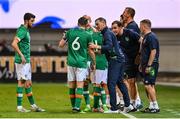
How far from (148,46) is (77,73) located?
1.70 meters

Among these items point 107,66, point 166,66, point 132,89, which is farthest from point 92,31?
point 166,66

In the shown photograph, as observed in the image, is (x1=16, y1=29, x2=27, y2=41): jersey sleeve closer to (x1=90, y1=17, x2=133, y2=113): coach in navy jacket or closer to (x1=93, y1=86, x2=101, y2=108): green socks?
(x1=90, y1=17, x2=133, y2=113): coach in navy jacket

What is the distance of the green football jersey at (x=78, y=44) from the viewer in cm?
1366

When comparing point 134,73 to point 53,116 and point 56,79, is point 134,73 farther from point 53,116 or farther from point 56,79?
point 56,79

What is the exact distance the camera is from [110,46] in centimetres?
1355

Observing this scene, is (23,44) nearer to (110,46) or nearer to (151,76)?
(110,46)

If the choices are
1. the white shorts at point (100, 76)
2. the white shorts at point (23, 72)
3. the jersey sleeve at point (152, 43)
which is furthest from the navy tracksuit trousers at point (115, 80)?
the white shorts at point (23, 72)

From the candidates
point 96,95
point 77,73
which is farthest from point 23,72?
point 96,95

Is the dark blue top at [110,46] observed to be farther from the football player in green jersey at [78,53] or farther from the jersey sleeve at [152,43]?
Answer: the jersey sleeve at [152,43]

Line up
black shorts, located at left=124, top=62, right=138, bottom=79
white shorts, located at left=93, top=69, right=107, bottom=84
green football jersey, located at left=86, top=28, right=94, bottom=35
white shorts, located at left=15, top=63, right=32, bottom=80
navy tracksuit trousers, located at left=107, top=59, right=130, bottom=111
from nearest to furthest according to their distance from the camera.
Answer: navy tracksuit trousers, located at left=107, top=59, right=130, bottom=111 < green football jersey, located at left=86, top=28, right=94, bottom=35 < white shorts, located at left=15, top=63, right=32, bottom=80 < white shorts, located at left=93, top=69, right=107, bottom=84 < black shorts, located at left=124, top=62, right=138, bottom=79

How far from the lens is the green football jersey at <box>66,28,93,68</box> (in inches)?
538

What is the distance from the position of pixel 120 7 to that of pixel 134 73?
1437 centimetres

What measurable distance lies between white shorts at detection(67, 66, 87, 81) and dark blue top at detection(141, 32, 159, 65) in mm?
1372

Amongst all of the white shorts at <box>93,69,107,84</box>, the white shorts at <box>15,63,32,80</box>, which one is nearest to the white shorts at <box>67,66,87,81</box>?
the white shorts at <box>93,69,107,84</box>
